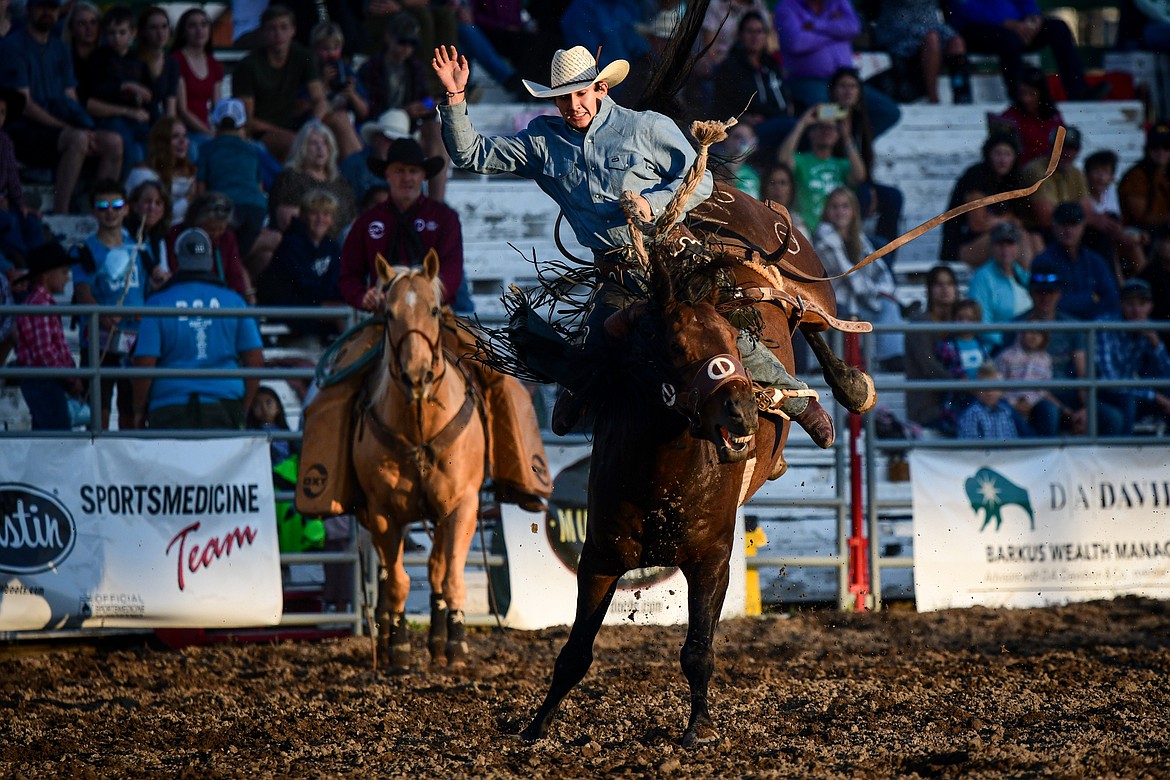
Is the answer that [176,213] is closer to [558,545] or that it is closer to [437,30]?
[437,30]

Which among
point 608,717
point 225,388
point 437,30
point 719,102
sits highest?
point 437,30

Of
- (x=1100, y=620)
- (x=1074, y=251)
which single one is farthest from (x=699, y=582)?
(x=1074, y=251)

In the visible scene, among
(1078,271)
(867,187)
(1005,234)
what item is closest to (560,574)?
(1005,234)

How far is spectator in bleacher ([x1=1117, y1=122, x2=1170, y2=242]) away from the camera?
482 inches

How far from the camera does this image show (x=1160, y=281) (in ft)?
36.4

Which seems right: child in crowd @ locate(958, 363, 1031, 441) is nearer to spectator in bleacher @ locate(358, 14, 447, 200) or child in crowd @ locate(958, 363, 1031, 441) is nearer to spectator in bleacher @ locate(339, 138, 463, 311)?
spectator in bleacher @ locate(339, 138, 463, 311)

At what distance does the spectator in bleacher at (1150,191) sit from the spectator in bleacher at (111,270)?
27.1ft

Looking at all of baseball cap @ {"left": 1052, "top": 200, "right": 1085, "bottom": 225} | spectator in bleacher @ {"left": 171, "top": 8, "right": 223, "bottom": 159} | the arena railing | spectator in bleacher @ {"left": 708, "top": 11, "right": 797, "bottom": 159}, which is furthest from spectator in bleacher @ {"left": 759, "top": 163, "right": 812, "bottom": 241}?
spectator in bleacher @ {"left": 171, "top": 8, "right": 223, "bottom": 159}

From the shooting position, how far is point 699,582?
191 inches

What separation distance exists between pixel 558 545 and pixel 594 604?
11.3ft

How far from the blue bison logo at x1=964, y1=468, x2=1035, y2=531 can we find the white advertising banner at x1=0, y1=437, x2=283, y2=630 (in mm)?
4220

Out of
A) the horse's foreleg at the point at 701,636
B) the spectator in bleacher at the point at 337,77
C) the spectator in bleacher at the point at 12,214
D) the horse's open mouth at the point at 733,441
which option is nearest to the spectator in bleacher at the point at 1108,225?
the spectator in bleacher at the point at 337,77

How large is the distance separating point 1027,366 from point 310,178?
17.3 feet

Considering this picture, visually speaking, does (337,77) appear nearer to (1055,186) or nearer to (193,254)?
(193,254)
